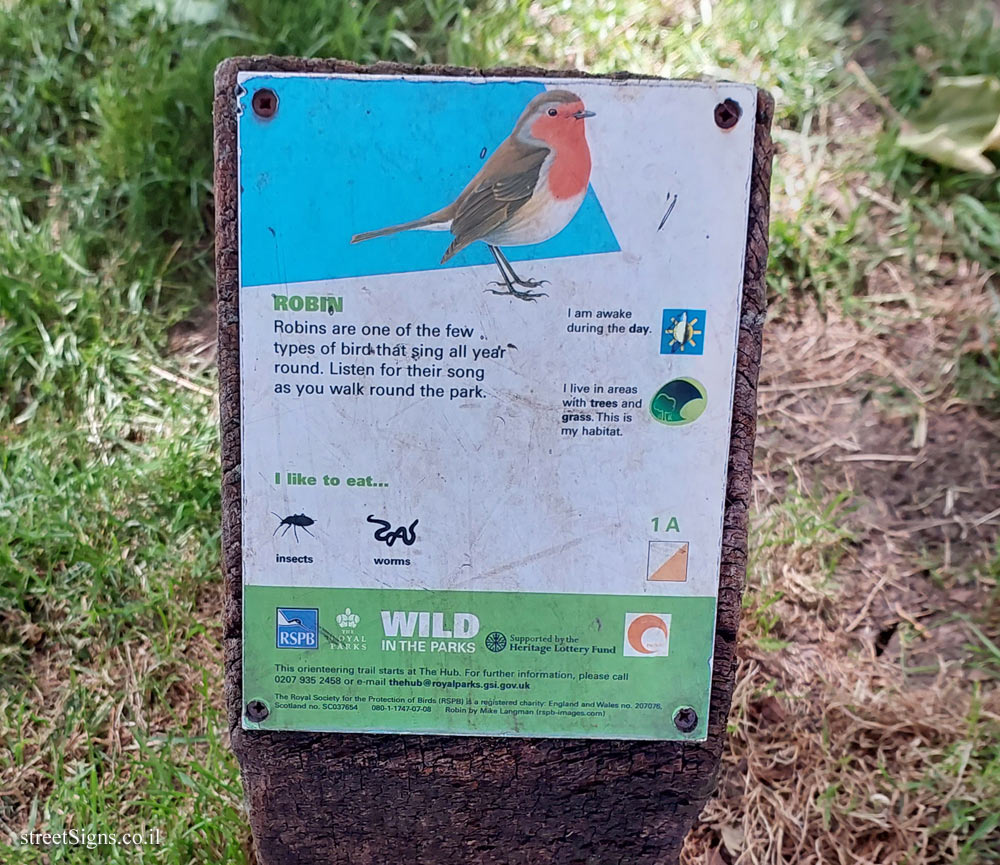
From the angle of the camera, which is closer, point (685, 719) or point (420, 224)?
point (420, 224)

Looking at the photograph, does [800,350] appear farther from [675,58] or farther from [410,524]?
[410,524]

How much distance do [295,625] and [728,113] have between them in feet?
3.09

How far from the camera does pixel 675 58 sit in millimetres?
2549

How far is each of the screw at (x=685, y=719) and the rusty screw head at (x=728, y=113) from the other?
33.0 inches

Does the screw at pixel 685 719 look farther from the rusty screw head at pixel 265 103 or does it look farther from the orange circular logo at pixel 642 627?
the rusty screw head at pixel 265 103

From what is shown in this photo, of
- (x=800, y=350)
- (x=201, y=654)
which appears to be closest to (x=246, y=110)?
(x=201, y=654)

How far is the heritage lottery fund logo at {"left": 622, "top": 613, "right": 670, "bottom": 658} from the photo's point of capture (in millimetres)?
1341

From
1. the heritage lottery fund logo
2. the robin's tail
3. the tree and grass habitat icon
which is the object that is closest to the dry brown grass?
the heritage lottery fund logo

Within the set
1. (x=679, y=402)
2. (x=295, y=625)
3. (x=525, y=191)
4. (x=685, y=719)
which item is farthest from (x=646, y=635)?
(x=525, y=191)

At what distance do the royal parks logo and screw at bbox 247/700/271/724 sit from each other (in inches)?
5.5

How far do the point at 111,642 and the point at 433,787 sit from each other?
0.87 m

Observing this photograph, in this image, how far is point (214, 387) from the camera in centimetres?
228

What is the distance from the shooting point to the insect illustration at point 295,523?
1.32 meters

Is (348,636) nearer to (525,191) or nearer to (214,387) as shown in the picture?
(525,191)
